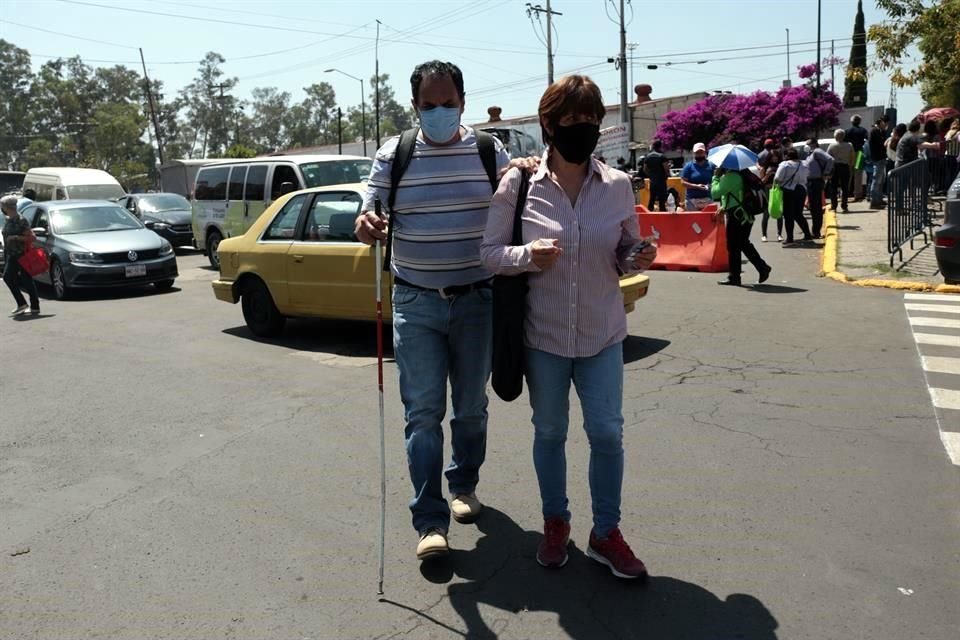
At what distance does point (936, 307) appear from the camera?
31.0 ft

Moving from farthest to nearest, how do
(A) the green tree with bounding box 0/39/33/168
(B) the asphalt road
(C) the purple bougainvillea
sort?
(A) the green tree with bounding box 0/39/33/168 → (C) the purple bougainvillea → (B) the asphalt road

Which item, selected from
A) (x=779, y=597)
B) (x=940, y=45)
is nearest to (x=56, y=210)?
(x=779, y=597)

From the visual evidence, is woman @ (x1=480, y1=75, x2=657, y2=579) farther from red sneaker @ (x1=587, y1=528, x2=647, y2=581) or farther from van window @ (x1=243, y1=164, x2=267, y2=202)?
van window @ (x1=243, y1=164, x2=267, y2=202)

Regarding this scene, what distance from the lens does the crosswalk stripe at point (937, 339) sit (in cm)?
770

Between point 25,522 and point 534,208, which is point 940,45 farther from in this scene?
point 25,522

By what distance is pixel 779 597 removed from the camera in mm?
3467

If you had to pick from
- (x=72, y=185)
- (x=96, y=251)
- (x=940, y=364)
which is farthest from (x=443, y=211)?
(x=72, y=185)

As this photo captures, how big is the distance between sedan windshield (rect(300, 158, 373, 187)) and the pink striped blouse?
11.7m

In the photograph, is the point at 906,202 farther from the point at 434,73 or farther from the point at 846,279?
the point at 434,73

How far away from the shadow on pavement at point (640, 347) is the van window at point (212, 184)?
10.8 metres

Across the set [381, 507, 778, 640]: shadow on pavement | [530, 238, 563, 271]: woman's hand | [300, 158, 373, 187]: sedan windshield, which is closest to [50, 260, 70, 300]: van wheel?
[300, 158, 373, 187]: sedan windshield

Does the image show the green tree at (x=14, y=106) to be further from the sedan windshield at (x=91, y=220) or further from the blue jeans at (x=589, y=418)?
the blue jeans at (x=589, y=418)

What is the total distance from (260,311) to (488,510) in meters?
5.57

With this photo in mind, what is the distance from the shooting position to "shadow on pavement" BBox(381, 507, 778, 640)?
3268mm
